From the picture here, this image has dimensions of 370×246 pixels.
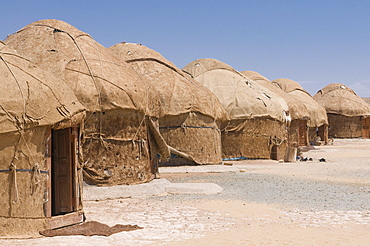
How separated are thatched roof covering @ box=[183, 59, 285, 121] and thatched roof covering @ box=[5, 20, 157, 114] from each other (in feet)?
33.3

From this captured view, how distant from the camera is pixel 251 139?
21.4 metres

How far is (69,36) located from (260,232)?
6232 mm

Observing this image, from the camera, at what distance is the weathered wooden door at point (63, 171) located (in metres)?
7.80

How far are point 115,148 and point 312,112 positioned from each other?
25655 mm

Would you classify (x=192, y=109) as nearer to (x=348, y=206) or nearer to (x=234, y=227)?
(x=348, y=206)

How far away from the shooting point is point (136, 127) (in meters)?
11.0

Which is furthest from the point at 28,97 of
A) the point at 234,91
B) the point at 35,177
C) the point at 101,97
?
the point at 234,91

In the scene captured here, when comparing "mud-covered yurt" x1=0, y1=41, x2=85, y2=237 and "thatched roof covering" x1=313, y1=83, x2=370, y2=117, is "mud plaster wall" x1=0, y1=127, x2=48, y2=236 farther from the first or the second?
"thatched roof covering" x1=313, y1=83, x2=370, y2=117

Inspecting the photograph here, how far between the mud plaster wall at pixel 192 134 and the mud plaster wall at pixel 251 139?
382cm

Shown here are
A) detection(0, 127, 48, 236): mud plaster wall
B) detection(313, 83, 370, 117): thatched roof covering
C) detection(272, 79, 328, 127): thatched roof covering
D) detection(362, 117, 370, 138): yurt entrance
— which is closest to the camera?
detection(0, 127, 48, 236): mud plaster wall

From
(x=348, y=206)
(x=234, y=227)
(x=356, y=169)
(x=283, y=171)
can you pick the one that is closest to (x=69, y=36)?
(x=234, y=227)

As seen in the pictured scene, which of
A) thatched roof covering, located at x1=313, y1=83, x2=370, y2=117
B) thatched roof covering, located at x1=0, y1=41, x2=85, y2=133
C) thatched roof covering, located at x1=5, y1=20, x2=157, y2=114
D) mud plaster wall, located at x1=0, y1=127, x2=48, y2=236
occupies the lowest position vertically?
mud plaster wall, located at x1=0, y1=127, x2=48, y2=236

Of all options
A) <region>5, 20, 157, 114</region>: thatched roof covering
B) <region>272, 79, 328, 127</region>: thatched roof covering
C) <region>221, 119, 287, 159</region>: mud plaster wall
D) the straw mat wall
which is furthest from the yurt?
<region>5, 20, 157, 114</region>: thatched roof covering

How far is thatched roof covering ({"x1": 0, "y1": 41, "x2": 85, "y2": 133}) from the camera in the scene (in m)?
6.53
